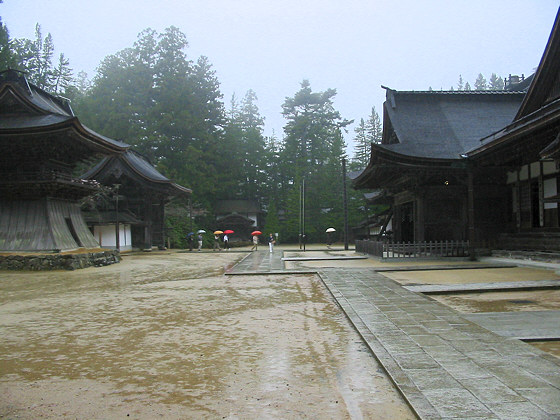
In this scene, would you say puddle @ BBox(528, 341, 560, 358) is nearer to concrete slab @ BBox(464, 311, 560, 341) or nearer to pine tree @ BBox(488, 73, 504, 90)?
concrete slab @ BBox(464, 311, 560, 341)

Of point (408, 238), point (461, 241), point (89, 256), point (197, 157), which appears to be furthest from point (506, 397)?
point (197, 157)

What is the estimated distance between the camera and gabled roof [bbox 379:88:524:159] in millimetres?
18000

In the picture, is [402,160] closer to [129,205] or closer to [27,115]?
[27,115]

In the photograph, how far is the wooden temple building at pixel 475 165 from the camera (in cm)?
1341

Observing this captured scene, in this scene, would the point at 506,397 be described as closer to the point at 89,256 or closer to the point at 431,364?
the point at 431,364

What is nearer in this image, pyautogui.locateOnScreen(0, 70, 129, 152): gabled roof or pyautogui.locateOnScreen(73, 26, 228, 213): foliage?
pyautogui.locateOnScreen(0, 70, 129, 152): gabled roof

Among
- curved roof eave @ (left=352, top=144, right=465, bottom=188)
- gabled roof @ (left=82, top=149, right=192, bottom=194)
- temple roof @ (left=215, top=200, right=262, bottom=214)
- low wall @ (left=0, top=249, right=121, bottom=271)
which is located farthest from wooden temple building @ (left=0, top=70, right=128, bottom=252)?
temple roof @ (left=215, top=200, right=262, bottom=214)

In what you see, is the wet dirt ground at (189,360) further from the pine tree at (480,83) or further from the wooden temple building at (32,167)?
the pine tree at (480,83)

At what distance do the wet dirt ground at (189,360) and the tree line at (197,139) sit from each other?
30.6 metres

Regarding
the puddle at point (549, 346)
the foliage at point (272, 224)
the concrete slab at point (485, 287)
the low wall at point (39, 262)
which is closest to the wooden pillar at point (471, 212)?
the concrete slab at point (485, 287)

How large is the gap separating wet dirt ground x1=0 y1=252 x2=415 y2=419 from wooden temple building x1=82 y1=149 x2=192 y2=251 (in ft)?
70.0

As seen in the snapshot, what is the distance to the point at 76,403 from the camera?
3566mm

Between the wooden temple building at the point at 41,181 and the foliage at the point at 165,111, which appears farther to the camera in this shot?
the foliage at the point at 165,111

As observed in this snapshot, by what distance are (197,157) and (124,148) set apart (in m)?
21.3
